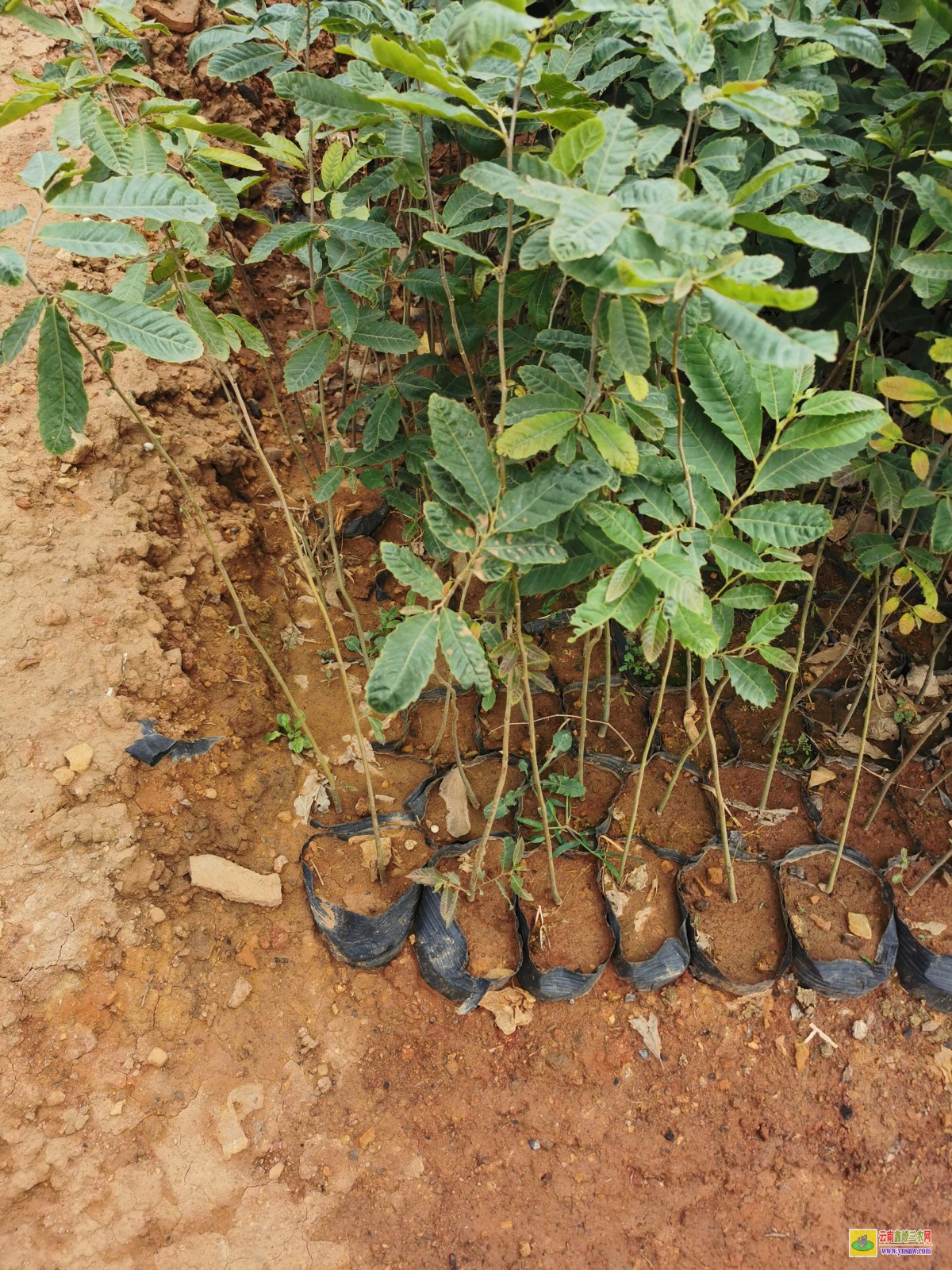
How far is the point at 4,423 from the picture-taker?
7.17ft

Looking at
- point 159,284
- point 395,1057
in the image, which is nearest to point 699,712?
point 395,1057

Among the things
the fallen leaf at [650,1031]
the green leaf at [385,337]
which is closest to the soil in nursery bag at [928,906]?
the fallen leaf at [650,1031]

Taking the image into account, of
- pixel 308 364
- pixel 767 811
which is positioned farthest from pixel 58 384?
pixel 767 811

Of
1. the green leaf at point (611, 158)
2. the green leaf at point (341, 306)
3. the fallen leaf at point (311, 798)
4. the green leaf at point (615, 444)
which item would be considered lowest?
the fallen leaf at point (311, 798)

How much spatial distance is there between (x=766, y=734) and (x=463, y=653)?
160 cm

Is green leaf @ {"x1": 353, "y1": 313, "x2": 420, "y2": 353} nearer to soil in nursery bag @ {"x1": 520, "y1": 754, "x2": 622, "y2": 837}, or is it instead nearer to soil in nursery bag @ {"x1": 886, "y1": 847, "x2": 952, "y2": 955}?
soil in nursery bag @ {"x1": 520, "y1": 754, "x2": 622, "y2": 837}

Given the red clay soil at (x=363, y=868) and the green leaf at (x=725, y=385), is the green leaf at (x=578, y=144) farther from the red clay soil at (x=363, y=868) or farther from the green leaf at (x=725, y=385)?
the red clay soil at (x=363, y=868)

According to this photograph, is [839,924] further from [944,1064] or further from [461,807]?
[461,807]

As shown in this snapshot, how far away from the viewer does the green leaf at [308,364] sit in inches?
68.9

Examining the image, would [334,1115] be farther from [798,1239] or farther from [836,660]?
[836,660]

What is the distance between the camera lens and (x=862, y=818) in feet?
7.52

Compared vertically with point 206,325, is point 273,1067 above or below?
below

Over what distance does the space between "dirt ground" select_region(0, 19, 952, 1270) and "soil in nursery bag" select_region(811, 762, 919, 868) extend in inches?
15.6

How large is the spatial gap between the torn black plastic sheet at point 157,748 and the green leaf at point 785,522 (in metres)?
1.50
